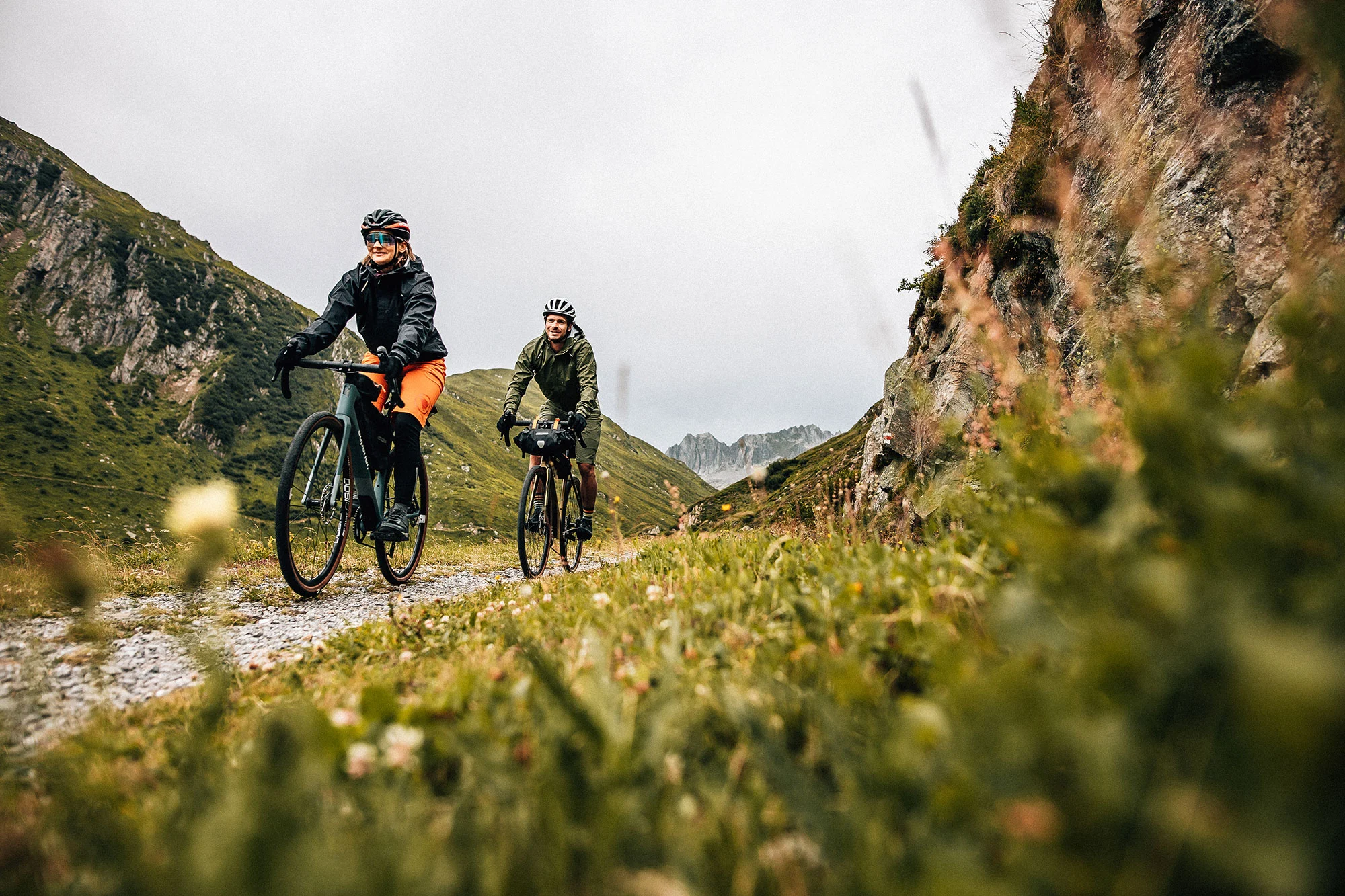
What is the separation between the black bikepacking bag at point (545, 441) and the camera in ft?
26.1

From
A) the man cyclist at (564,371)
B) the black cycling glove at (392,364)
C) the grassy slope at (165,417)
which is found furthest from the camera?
the grassy slope at (165,417)

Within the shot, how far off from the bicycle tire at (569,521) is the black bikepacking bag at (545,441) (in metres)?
1.00

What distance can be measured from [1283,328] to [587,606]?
10.3 ft

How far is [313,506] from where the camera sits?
19.9 feet

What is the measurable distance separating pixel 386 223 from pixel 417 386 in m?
2.08

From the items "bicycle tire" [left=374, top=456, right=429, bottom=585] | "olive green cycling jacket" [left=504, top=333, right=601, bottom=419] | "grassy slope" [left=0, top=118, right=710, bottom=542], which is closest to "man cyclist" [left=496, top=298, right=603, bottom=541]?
"olive green cycling jacket" [left=504, top=333, right=601, bottom=419]

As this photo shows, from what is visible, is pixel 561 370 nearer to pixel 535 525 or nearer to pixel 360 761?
pixel 535 525

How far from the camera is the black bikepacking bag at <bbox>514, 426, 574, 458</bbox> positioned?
7957 mm

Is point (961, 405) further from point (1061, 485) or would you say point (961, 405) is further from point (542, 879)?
point (542, 879)

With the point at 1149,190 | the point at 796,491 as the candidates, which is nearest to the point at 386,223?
the point at 1149,190

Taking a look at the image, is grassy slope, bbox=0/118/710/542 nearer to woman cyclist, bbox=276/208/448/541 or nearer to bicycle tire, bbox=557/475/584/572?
bicycle tire, bbox=557/475/584/572

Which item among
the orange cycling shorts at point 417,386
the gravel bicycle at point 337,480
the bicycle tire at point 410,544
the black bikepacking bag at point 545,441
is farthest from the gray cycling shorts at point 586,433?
the gravel bicycle at point 337,480

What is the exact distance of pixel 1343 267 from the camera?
1.59 metres

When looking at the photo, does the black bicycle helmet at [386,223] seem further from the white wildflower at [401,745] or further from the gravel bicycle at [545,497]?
the white wildflower at [401,745]
